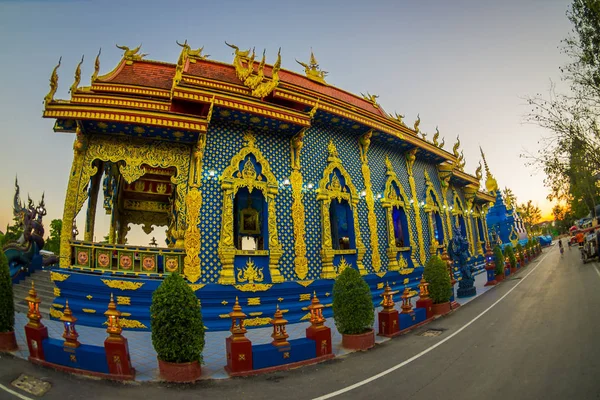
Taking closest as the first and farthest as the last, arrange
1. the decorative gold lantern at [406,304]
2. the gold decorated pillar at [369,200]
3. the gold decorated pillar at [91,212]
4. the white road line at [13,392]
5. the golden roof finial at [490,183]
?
the white road line at [13,392]
the decorative gold lantern at [406,304]
the gold decorated pillar at [91,212]
the gold decorated pillar at [369,200]
the golden roof finial at [490,183]

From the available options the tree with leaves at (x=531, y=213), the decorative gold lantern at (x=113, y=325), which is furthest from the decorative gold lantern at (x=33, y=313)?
the tree with leaves at (x=531, y=213)

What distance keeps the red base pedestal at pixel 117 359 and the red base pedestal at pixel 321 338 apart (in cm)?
329

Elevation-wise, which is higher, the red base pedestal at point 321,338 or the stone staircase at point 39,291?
the stone staircase at point 39,291

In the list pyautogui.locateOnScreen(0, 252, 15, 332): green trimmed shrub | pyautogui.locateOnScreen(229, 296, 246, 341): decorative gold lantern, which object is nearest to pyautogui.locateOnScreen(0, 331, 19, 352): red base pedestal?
pyautogui.locateOnScreen(0, 252, 15, 332): green trimmed shrub

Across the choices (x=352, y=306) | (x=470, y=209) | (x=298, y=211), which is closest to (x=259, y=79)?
(x=298, y=211)

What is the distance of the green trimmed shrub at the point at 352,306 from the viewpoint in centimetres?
672

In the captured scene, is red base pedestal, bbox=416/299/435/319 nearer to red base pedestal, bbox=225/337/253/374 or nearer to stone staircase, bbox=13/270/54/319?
red base pedestal, bbox=225/337/253/374

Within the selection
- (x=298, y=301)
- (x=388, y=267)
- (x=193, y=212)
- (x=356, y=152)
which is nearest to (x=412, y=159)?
(x=356, y=152)

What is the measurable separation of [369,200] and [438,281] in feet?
14.1

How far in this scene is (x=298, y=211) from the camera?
10500 mm

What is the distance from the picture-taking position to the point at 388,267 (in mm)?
12930

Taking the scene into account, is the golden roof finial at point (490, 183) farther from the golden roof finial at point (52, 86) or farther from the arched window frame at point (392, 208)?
the golden roof finial at point (52, 86)

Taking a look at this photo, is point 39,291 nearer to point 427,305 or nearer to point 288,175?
point 288,175

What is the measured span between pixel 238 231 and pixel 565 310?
36.4 feet
